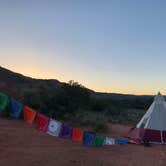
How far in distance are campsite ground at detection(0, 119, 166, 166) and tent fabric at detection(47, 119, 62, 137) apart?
29.7 inches

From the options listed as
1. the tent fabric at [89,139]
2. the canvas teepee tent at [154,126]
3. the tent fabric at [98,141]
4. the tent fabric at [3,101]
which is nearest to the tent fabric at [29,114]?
the tent fabric at [3,101]

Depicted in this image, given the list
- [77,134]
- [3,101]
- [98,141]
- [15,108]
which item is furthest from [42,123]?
[98,141]

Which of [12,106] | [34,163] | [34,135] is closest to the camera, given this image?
[34,163]

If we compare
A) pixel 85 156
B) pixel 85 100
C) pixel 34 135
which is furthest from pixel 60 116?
pixel 85 156

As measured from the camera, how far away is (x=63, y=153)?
12875mm

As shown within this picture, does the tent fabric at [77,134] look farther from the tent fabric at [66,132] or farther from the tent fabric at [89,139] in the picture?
the tent fabric at [89,139]

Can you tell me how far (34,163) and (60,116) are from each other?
1527 cm

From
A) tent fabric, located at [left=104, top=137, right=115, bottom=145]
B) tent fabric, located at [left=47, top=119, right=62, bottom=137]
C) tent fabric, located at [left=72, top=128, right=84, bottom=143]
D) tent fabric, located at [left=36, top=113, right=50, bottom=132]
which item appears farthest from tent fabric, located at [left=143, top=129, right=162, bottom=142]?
tent fabric, located at [left=36, top=113, right=50, bottom=132]

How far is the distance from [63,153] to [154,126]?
6.59 meters

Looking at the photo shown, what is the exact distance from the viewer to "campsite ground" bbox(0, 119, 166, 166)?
444 inches

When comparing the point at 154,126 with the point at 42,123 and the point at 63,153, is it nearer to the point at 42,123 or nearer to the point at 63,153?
the point at 63,153

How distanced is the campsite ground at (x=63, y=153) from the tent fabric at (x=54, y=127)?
0.75 metres

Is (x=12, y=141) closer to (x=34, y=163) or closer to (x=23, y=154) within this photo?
(x=23, y=154)

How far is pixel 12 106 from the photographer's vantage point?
11.8 m
